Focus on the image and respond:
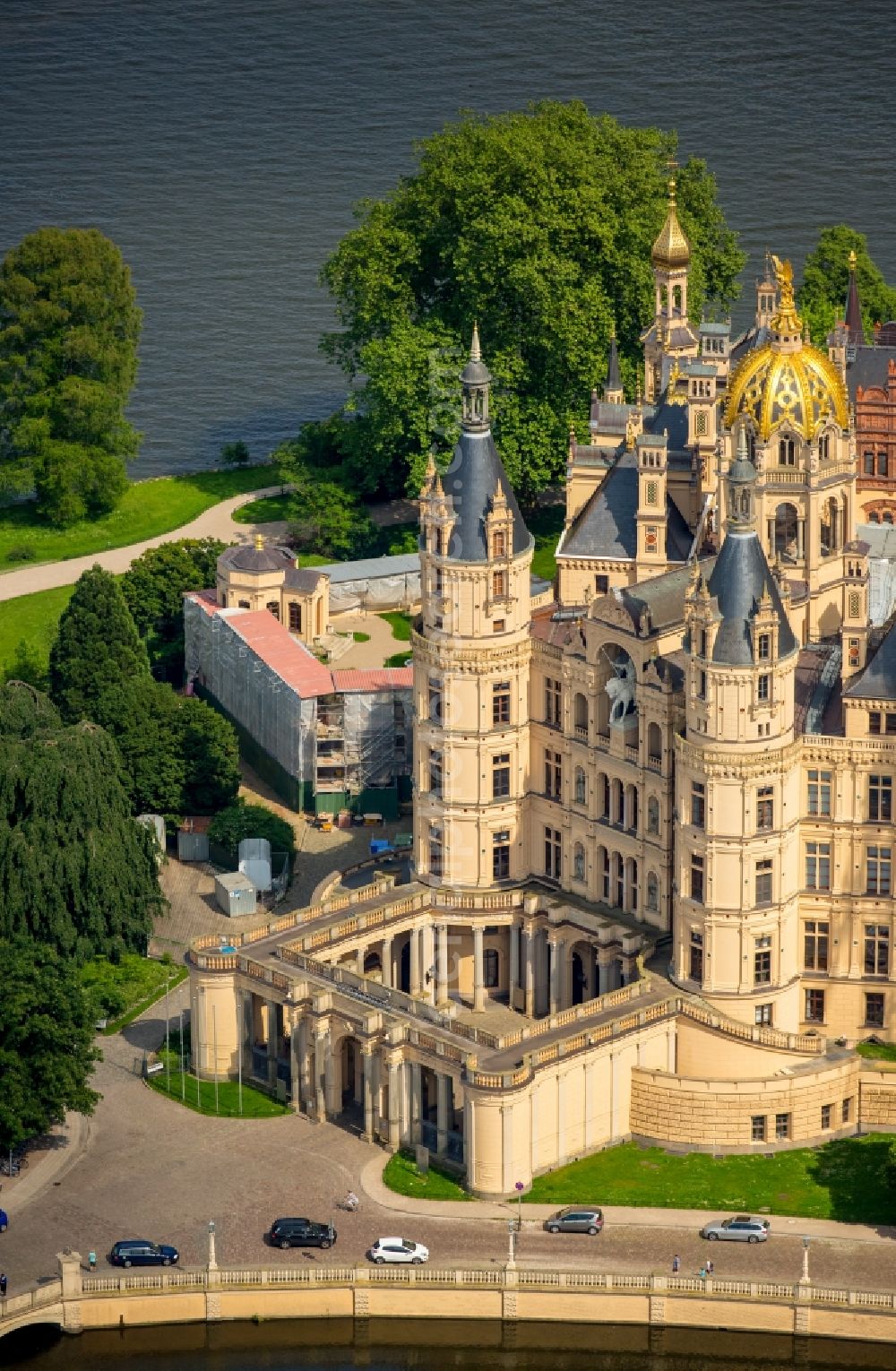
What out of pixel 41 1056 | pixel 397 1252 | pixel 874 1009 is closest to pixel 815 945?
pixel 874 1009

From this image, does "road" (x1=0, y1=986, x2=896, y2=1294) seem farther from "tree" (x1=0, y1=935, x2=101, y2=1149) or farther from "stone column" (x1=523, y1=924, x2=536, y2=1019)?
"stone column" (x1=523, y1=924, x2=536, y2=1019)

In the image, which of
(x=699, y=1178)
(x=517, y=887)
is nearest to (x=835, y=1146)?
(x=699, y=1178)

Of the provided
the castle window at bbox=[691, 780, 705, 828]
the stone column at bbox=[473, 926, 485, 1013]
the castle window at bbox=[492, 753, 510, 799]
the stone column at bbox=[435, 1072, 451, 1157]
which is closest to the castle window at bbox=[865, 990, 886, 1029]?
the castle window at bbox=[691, 780, 705, 828]

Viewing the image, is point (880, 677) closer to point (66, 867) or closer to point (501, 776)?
point (501, 776)

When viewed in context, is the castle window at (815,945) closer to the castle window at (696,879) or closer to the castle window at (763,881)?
the castle window at (763,881)

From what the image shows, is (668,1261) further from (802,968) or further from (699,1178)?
(802,968)

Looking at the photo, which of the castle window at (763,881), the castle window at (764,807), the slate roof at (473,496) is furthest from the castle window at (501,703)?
the castle window at (763,881)
